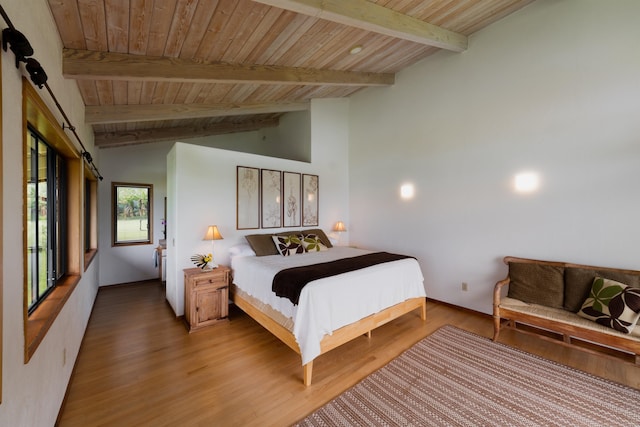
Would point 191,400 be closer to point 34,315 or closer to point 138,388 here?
point 138,388

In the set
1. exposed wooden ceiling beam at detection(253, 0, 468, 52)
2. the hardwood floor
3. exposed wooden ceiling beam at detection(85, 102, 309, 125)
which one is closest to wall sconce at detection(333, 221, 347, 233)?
the hardwood floor

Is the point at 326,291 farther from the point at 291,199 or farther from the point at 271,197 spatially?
the point at 291,199

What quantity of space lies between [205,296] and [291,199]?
2168 millimetres

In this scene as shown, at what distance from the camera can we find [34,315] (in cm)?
160

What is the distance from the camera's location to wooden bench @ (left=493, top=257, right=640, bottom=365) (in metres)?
2.32

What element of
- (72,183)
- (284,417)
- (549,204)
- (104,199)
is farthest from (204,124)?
(549,204)

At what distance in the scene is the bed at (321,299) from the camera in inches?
91.2

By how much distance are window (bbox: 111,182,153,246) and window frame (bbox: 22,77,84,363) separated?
9.61 feet

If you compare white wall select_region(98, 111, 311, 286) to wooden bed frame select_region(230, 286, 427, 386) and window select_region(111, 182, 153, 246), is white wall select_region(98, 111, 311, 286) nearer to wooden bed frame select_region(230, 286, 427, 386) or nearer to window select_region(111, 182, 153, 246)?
window select_region(111, 182, 153, 246)

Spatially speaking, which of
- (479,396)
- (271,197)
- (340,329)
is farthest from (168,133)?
(479,396)

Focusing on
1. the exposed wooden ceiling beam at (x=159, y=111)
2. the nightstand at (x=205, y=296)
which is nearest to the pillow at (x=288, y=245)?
the nightstand at (x=205, y=296)

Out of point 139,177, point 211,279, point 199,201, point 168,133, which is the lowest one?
point 211,279

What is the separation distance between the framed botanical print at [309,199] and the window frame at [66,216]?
3.12 meters

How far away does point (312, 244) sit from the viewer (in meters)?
4.17
